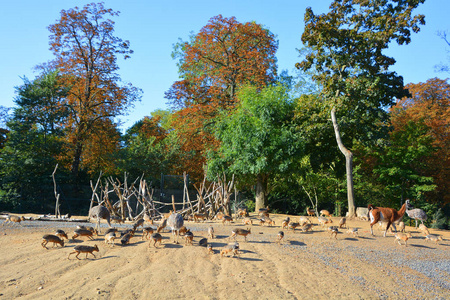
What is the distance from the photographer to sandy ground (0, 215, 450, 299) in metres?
6.93

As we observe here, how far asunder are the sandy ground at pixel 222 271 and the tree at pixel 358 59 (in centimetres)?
924

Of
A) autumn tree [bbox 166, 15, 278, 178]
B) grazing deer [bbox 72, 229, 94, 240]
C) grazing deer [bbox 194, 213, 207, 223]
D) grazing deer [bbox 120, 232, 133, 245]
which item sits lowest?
grazing deer [bbox 120, 232, 133, 245]

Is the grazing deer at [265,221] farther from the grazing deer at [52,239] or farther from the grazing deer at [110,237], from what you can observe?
the grazing deer at [52,239]

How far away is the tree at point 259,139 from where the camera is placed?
20297 mm

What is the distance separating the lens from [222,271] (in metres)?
7.88

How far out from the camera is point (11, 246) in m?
10.0

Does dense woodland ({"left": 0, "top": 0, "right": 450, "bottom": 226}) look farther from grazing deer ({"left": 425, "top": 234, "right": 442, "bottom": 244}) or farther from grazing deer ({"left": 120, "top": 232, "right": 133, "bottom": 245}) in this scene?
grazing deer ({"left": 120, "top": 232, "right": 133, "bottom": 245})

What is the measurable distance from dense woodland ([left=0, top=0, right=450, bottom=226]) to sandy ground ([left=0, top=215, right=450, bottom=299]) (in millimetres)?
8747

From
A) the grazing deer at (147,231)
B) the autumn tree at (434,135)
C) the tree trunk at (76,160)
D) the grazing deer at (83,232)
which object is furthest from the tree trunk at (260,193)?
the grazing deer at (83,232)

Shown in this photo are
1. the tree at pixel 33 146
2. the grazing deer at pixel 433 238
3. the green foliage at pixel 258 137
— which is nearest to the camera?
the grazing deer at pixel 433 238

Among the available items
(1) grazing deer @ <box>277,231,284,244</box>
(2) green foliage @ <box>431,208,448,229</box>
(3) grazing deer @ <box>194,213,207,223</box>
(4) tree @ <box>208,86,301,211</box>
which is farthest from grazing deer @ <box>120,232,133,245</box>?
(2) green foliage @ <box>431,208,448,229</box>

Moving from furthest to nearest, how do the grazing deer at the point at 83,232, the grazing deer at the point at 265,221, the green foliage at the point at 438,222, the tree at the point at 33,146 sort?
1. the green foliage at the point at 438,222
2. the tree at the point at 33,146
3. the grazing deer at the point at 265,221
4. the grazing deer at the point at 83,232

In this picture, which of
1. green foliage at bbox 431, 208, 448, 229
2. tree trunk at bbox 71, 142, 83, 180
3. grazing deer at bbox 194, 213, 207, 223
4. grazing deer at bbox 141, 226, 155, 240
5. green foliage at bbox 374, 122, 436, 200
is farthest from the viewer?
tree trunk at bbox 71, 142, 83, 180

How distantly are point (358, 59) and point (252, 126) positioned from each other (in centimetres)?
676
